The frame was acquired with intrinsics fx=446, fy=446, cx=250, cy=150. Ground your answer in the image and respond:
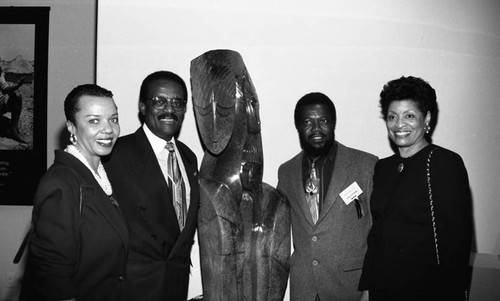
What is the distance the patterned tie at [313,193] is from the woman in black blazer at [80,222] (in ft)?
3.43

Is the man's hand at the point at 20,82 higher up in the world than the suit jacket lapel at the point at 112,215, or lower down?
higher up

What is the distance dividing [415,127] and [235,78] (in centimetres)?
97

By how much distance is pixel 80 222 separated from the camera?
1.76 meters

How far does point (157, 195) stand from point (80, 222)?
0.48 metres

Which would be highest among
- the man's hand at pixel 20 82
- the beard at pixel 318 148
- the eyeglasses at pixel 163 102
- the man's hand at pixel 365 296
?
the man's hand at pixel 20 82

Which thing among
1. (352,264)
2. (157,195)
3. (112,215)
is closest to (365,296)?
(352,264)

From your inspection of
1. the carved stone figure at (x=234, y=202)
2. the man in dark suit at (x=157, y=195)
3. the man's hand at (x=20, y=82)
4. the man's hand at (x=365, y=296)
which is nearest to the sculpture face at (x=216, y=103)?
the carved stone figure at (x=234, y=202)

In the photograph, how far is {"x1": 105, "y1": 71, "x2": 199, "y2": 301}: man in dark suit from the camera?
7.01ft

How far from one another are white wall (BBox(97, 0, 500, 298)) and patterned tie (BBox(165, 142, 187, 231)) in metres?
0.92

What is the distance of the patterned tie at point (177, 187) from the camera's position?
228 cm

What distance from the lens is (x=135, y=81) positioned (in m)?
3.24

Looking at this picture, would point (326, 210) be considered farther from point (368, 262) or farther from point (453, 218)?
point (453, 218)

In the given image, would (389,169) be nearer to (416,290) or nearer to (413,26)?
(416,290)

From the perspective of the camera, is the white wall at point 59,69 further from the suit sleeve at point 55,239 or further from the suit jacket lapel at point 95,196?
the suit sleeve at point 55,239
